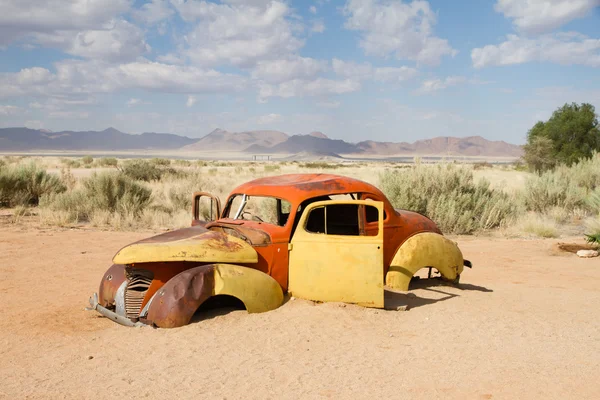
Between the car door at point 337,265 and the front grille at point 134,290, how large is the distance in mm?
1524

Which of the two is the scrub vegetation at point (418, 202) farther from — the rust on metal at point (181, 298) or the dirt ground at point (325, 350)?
the rust on metal at point (181, 298)

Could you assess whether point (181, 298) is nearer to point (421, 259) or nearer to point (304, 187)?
point (304, 187)

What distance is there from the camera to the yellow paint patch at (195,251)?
5.59m

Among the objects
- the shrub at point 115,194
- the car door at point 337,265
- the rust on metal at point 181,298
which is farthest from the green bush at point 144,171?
the rust on metal at point 181,298

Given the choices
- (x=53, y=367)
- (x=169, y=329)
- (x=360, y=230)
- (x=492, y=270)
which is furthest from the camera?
(x=492, y=270)

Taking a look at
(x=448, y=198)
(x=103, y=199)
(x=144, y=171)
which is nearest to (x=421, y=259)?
(x=448, y=198)

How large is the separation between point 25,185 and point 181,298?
15783 mm

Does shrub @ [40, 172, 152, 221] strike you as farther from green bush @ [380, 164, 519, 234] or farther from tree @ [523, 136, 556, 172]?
tree @ [523, 136, 556, 172]

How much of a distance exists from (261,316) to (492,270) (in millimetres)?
5560

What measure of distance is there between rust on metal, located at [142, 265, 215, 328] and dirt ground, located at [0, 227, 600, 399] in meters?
0.13

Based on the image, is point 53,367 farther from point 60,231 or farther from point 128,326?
point 60,231

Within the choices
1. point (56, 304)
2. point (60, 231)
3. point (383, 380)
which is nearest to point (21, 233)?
point (60, 231)

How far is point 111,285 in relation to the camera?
6180 millimetres

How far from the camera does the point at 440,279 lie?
751 centimetres
